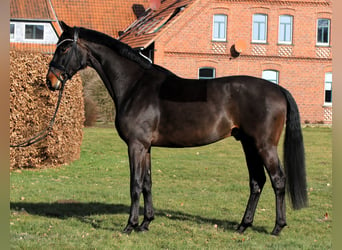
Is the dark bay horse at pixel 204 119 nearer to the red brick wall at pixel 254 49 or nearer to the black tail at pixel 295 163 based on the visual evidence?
the black tail at pixel 295 163

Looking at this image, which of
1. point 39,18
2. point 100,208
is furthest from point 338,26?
point 39,18

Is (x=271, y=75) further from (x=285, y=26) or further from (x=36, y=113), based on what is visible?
(x=36, y=113)

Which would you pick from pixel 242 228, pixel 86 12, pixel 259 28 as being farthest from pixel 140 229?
pixel 86 12

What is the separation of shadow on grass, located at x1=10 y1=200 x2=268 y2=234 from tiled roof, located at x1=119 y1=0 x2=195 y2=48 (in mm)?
22237

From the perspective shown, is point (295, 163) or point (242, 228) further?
point (242, 228)

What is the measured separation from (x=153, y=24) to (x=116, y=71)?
2681cm

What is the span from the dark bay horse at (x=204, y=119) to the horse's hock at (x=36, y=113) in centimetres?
525

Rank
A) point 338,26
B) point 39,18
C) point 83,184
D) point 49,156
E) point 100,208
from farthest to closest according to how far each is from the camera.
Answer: point 39,18 → point 49,156 → point 83,184 → point 100,208 → point 338,26

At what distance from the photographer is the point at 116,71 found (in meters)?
6.29

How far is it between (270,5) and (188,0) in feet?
18.0

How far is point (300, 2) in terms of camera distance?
1251 inches

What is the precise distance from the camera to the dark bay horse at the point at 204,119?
233 inches

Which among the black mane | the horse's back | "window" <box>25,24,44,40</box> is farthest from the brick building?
the horse's back

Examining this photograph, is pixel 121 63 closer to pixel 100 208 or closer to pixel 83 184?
pixel 100 208
